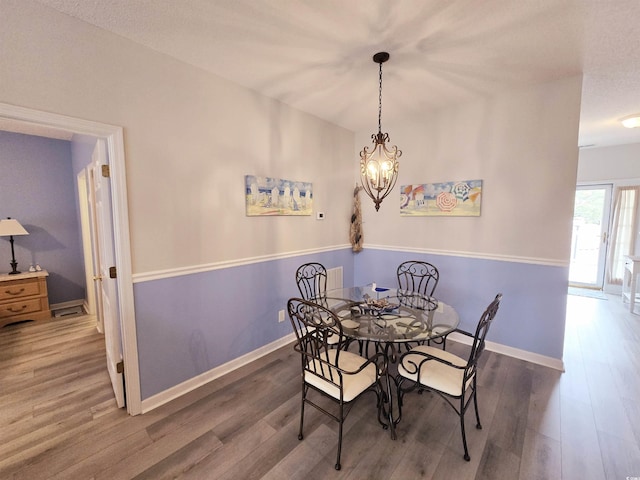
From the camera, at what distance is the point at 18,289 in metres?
3.60

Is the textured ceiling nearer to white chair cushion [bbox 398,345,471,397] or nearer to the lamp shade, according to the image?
white chair cushion [bbox 398,345,471,397]

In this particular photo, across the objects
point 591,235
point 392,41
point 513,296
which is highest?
point 392,41

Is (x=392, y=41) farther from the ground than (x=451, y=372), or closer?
farther from the ground

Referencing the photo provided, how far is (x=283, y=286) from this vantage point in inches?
122

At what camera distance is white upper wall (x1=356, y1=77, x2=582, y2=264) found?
253cm

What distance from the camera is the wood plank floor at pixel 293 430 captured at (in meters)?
1.61

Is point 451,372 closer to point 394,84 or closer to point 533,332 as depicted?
point 533,332

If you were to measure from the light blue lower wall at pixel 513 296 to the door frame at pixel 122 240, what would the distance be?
3.06 metres

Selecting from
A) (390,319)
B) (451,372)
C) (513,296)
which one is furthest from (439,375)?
(513,296)

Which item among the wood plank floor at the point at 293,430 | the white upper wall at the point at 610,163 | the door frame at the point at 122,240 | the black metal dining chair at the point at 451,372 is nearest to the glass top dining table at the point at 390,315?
the black metal dining chair at the point at 451,372

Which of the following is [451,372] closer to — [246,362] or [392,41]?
[246,362]

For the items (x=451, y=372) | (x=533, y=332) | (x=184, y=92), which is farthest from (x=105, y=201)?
(x=533, y=332)

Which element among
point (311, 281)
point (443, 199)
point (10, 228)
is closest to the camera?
point (443, 199)

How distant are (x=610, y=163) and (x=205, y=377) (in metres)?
7.26
